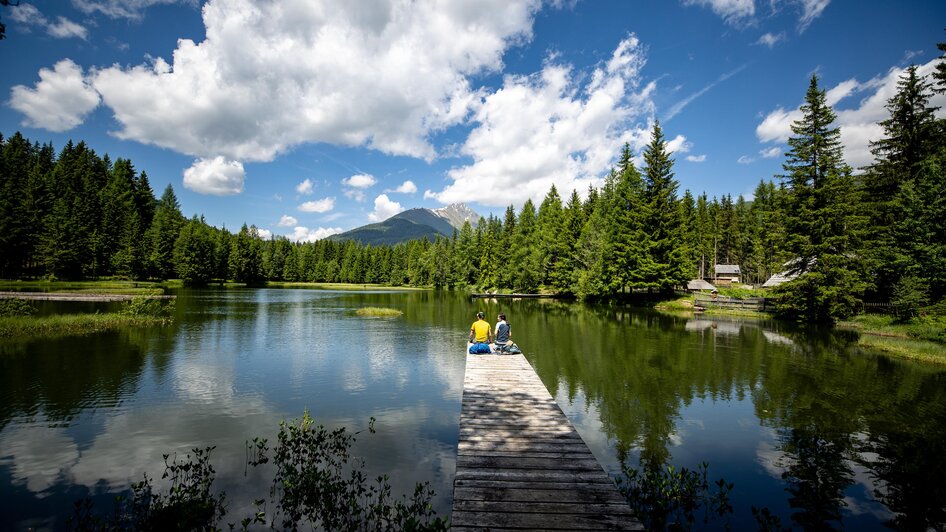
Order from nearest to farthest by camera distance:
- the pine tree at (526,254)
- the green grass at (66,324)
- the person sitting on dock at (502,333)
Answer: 1. the person sitting on dock at (502,333)
2. the green grass at (66,324)
3. the pine tree at (526,254)

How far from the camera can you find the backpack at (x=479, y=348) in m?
18.7

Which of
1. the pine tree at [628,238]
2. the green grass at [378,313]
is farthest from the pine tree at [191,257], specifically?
the pine tree at [628,238]

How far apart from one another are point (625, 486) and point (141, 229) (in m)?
108

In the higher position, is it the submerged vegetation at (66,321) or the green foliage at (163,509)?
the submerged vegetation at (66,321)

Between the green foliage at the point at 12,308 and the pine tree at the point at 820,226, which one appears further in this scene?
the pine tree at the point at 820,226

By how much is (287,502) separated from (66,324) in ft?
102

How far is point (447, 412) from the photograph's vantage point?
13.9 m

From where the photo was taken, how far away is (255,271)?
4850 inches

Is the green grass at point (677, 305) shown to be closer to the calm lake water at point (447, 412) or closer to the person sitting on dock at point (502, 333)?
the calm lake water at point (447, 412)

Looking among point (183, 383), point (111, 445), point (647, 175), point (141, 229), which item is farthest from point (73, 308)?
point (647, 175)

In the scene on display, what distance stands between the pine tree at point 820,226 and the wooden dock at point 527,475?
37.7 m

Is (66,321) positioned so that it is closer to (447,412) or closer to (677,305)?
(447,412)

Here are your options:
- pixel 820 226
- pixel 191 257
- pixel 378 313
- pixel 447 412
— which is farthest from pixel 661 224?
pixel 191 257

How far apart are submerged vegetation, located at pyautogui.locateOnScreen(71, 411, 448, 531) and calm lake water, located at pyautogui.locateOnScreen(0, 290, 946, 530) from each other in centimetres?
36
